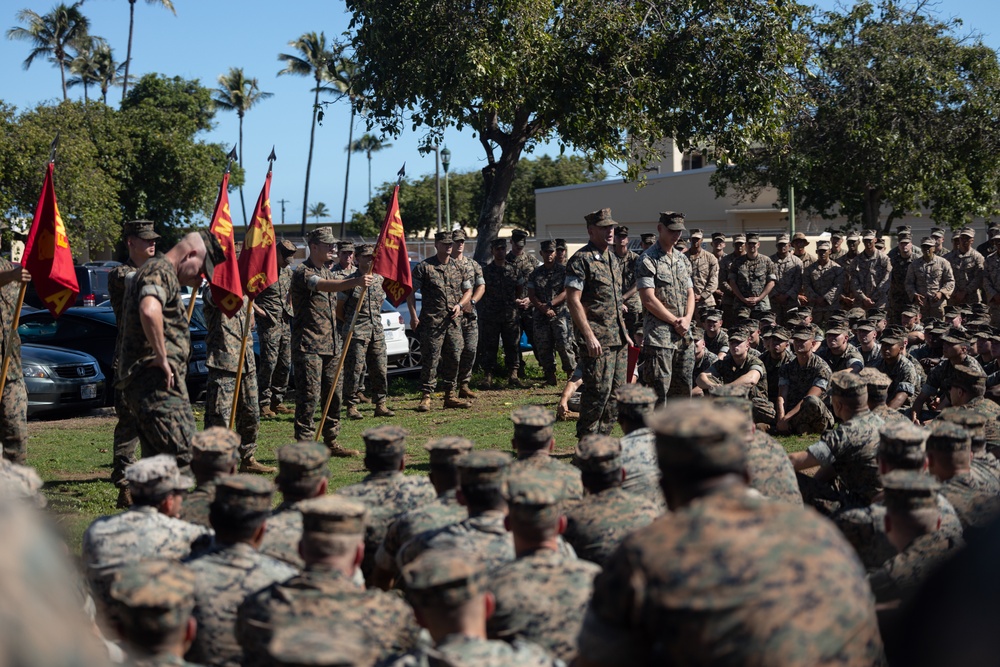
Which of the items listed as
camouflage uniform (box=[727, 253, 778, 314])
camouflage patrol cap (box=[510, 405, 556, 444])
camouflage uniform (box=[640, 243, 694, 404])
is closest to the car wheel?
camouflage uniform (box=[727, 253, 778, 314])

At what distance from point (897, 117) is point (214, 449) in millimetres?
22647

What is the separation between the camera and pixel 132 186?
46.1 metres

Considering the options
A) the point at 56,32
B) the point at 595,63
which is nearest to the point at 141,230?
the point at 595,63

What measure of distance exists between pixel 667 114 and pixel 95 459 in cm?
1047

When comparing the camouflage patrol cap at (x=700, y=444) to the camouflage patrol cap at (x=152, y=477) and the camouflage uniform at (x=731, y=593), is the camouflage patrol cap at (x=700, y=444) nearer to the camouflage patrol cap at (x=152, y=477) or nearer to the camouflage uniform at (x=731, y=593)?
the camouflage uniform at (x=731, y=593)

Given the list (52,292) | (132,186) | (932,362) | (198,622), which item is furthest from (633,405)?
(132,186)

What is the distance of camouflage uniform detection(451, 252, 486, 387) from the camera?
13.4 metres

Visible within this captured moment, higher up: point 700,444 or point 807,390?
point 700,444

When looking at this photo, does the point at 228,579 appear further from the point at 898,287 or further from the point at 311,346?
the point at 898,287

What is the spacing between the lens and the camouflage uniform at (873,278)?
16359 millimetres

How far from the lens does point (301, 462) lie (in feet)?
16.6

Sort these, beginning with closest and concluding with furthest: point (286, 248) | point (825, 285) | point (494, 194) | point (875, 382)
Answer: point (875, 382), point (286, 248), point (825, 285), point (494, 194)

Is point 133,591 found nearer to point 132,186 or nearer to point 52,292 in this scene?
point 52,292

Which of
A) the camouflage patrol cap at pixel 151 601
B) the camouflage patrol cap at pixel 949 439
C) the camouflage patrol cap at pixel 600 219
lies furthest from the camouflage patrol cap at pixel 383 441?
the camouflage patrol cap at pixel 600 219
